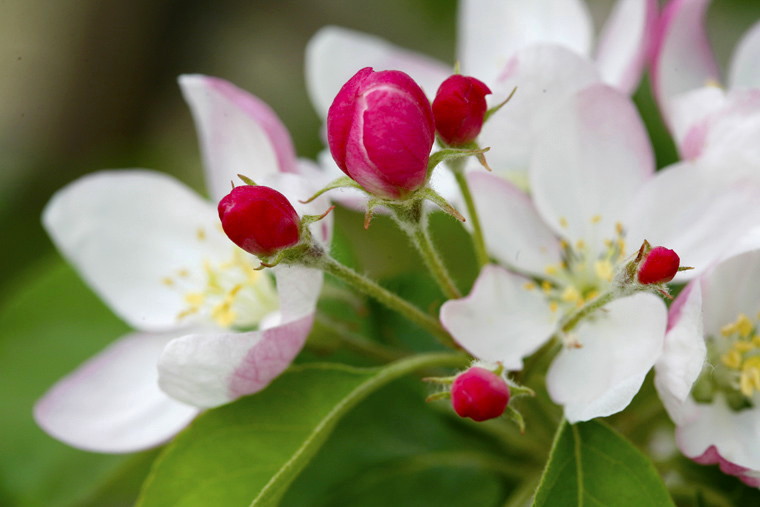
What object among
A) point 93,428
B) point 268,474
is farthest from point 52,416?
point 268,474

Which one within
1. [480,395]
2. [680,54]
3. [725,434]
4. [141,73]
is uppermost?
[680,54]

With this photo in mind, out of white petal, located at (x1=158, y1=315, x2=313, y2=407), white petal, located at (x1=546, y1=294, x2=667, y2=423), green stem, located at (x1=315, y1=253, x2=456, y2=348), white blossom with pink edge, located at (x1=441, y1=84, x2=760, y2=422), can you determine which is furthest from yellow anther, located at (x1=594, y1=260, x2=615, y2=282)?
white petal, located at (x1=158, y1=315, x2=313, y2=407)

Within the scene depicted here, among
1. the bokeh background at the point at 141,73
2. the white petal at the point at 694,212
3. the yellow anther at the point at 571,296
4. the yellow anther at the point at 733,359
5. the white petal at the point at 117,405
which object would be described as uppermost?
the white petal at the point at 694,212

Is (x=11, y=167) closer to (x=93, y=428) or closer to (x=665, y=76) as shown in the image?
(x=93, y=428)

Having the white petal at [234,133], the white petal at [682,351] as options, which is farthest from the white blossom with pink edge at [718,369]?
the white petal at [234,133]

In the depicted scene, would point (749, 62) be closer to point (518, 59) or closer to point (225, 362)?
point (518, 59)

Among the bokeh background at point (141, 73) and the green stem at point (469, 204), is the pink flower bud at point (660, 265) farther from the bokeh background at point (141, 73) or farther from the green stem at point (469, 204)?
the bokeh background at point (141, 73)

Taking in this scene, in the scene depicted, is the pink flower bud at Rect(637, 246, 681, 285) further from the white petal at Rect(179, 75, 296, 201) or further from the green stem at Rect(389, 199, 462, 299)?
the white petal at Rect(179, 75, 296, 201)

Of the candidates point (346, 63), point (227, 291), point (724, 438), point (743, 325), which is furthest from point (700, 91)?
point (227, 291)
